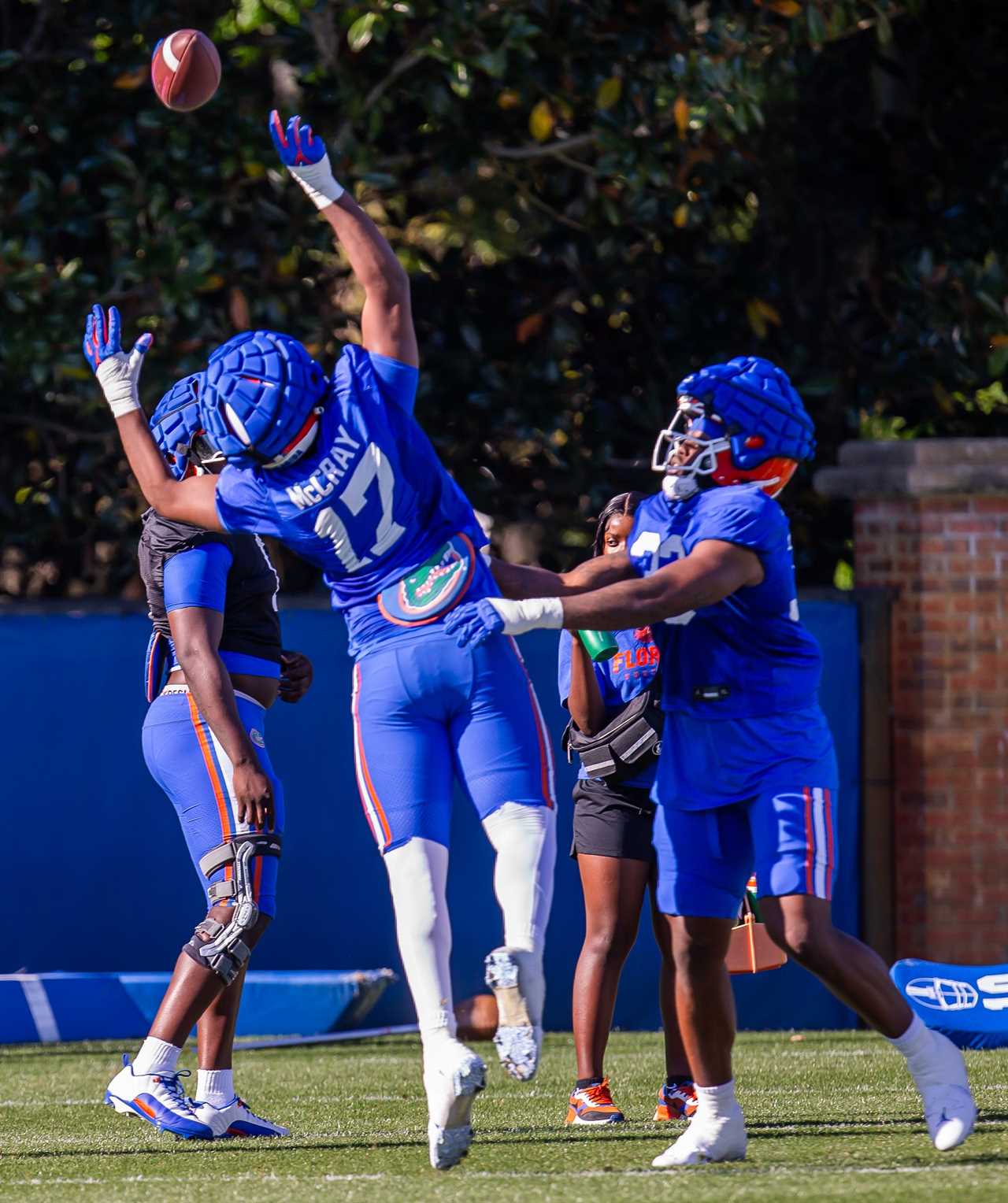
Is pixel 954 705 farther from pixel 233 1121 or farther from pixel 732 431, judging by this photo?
pixel 732 431

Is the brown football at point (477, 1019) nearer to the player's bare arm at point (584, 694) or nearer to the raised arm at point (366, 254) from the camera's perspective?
the player's bare arm at point (584, 694)

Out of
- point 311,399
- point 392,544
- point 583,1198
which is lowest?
point 583,1198

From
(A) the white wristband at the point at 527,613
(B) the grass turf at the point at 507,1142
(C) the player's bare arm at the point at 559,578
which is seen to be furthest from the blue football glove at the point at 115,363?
(B) the grass turf at the point at 507,1142

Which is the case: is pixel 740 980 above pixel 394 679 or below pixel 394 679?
below

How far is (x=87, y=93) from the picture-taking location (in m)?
11.5

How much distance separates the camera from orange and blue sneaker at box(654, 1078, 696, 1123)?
6258 mm

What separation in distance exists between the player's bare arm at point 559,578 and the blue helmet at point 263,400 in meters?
0.58

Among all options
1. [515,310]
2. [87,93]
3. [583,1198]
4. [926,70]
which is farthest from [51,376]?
[583,1198]

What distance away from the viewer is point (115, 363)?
5660mm

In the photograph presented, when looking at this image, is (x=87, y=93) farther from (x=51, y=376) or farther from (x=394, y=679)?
(x=394, y=679)

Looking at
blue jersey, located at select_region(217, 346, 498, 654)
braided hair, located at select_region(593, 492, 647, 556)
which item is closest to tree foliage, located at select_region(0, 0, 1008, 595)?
braided hair, located at select_region(593, 492, 647, 556)

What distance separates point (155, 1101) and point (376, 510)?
1.86 m

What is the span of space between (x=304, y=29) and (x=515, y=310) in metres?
2.26

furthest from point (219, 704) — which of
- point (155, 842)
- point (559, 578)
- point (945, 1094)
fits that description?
point (155, 842)
